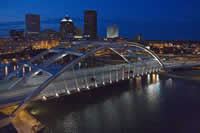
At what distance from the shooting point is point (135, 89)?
28.3 metres

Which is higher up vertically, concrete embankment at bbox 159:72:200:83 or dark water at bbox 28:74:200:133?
concrete embankment at bbox 159:72:200:83

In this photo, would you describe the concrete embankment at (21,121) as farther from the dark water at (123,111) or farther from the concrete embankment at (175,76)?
the concrete embankment at (175,76)

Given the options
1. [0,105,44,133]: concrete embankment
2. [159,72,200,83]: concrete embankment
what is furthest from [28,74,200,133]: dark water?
[159,72,200,83]: concrete embankment

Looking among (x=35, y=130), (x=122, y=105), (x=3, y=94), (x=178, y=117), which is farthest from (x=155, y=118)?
(x=3, y=94)

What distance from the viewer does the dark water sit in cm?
1609

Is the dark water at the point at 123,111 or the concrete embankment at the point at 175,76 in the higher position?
the concrete embankment at the point at 175,76

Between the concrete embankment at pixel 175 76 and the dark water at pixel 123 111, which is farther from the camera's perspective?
the concrete embankment at pixel 175 76

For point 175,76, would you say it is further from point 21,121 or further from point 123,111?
point 21,121

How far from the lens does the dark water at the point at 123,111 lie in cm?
1609

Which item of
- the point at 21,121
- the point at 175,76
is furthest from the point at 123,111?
the point at 175,76

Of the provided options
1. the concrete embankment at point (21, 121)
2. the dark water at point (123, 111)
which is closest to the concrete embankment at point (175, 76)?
the dark water at point (123, 111)

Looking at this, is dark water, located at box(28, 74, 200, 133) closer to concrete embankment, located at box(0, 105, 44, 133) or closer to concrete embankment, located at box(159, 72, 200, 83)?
concrete embankment, located at box(0, 105, 44, 133)

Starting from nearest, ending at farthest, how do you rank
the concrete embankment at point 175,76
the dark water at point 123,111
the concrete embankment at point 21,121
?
the concrete embankment at point 21,121 < the dark water at point 123,111 < the concrete embankment at point 175,76

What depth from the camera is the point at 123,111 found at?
19719mm
